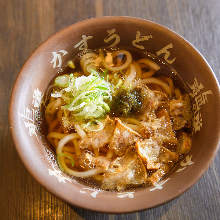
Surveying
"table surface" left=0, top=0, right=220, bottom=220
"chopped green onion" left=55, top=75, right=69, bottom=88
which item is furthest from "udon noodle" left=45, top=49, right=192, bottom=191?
"table surface" left=0, top=0, right=220, bottom=220

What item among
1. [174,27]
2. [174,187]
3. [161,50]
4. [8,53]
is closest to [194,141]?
[174,187]

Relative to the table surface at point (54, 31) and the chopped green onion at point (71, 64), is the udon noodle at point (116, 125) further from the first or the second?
the table surface at point (54, 31)

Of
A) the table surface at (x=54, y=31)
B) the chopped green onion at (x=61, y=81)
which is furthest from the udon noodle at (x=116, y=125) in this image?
the table surface at (x=54, y=31)

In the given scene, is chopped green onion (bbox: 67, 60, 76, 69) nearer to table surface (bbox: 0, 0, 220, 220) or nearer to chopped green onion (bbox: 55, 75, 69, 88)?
chopped green onion (bbox: 55, 75, 69, 88)

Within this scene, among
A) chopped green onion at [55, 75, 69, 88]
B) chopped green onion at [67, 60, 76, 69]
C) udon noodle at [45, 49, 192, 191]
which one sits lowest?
udon noodle at [45, 49, 192, 191]

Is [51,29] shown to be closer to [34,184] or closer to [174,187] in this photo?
[34,184]

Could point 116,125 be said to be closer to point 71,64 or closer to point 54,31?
point 71,64
